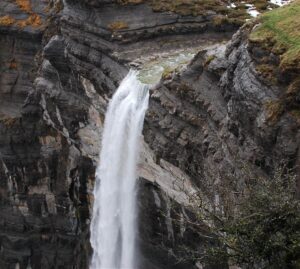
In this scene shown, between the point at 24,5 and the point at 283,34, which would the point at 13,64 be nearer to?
the point at 24,5

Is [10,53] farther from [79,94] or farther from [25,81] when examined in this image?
[79,94]

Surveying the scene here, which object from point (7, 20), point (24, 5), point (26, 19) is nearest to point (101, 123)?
point (26, 19)

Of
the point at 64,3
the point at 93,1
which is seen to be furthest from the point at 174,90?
the point at 64,3

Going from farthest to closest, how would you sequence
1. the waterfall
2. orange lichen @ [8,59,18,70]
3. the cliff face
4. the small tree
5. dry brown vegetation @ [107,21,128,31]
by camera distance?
orange lichen @ [8,59,18,70], dry brown vegetation @ [107,21,128,31], the waterfall, the cliff face, the small tree

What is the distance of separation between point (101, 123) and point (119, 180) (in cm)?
407

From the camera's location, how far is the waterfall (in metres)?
25.3

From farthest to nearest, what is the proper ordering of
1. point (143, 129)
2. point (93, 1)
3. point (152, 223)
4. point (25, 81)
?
point (25, 81)
point (93, 1)
point (152, 223)
point (143, 129)

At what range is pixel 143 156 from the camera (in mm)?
25359

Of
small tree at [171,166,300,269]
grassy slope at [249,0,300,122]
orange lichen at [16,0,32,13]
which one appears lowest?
small tree at [171,166,300,269]

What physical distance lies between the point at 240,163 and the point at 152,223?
1030cm

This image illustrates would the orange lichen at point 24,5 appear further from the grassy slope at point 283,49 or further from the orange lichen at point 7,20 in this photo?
the grassy slope at point 283,49

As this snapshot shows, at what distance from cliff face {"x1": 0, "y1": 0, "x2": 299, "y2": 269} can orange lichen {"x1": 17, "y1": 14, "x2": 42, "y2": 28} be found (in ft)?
0.34

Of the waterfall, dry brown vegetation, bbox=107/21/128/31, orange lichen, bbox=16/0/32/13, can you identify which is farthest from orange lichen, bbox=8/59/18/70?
the waterfall

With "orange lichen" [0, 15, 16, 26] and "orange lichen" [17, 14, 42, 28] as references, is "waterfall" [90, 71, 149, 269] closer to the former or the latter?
"orange lichen" [17, 14, 42, 28]
